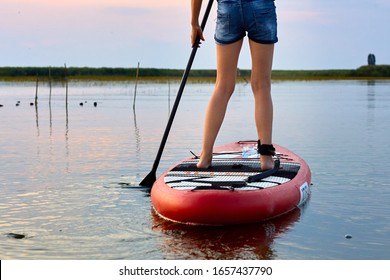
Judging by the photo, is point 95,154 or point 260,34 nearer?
point 260,34

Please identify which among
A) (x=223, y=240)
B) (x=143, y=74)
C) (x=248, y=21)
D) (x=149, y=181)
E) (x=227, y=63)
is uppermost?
(x=248, y=21)

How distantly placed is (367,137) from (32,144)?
7851 mm

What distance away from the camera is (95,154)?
14.9m

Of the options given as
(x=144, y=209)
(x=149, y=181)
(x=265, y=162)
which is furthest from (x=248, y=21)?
(x=149, y=181)

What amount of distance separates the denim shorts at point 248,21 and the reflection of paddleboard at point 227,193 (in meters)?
1.43

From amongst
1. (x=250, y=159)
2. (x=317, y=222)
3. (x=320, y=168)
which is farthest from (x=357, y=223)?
(x=320, y=168)

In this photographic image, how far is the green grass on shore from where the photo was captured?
98.4 metres

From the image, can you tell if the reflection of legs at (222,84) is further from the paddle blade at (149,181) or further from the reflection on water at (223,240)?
the paddle blade at (149,181)

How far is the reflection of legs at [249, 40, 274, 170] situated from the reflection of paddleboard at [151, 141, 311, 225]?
0.49 m

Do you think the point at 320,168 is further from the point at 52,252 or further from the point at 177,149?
the point at 52,252

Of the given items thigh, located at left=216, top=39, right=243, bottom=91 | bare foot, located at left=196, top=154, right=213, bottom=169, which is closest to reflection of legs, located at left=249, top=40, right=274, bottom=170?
thigh, located at left=216, top=39, right=243, bottom=91

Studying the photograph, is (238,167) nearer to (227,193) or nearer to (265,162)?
(265,162)

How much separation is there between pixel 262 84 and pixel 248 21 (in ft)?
2.27

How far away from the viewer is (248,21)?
8.06m
